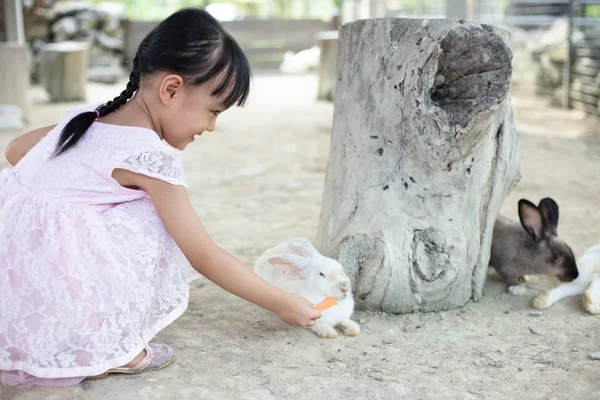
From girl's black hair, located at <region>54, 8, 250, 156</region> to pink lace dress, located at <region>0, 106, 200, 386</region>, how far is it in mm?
125

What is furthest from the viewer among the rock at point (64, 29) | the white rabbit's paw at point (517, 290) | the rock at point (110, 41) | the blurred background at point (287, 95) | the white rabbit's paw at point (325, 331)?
the rock at point (110, 41)

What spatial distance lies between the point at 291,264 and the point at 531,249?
118 centimetres

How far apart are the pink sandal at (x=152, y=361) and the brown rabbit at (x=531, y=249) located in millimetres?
1592

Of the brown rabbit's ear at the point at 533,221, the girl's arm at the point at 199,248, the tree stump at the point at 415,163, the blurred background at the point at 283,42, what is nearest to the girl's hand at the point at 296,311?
the girl's arm at the point at 199,248

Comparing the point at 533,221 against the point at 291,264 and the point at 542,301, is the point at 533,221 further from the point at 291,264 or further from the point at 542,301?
the point at 291,264

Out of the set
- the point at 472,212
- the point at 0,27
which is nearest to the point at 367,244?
the point at 472,212

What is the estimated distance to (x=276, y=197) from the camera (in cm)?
478

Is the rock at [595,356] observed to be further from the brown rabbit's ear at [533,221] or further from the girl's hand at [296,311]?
the girl's hand at [296,311]

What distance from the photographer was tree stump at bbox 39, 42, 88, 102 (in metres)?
10.8

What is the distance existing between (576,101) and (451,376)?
816cm

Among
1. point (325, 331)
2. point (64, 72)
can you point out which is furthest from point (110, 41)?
point (325, 331)

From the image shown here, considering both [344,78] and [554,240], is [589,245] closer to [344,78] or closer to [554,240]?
[554,240]

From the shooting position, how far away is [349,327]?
2559 mm

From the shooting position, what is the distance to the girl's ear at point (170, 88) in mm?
2086
